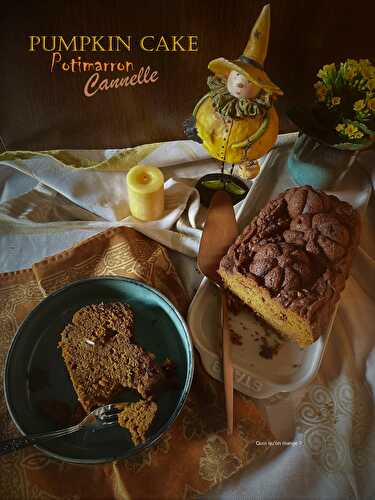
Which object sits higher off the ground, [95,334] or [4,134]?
[4,134]

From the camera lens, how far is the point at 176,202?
1037 mm

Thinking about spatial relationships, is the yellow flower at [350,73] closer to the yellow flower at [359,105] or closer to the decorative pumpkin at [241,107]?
the yellow flower at [359,105]

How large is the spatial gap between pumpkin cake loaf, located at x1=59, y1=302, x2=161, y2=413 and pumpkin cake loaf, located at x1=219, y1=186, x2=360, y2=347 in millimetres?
225

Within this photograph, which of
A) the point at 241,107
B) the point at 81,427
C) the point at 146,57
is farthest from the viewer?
the point at 146,57

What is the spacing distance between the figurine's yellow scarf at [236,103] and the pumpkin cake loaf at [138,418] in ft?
1.84

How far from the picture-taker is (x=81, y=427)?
718mm

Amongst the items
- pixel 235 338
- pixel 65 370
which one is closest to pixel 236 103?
pixel 235 338

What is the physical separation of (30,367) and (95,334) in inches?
5.3

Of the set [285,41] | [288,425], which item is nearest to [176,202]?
[285,41]

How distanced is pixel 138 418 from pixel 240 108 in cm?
60

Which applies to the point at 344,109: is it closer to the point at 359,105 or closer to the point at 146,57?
the point at 359,105

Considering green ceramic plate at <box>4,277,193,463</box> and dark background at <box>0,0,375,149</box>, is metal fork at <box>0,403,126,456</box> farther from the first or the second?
dark background at <box>0,0,375,149</box>

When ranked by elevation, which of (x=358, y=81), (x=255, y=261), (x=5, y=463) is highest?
(x=358, y=81)

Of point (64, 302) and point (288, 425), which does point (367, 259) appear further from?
point (64, 302)
